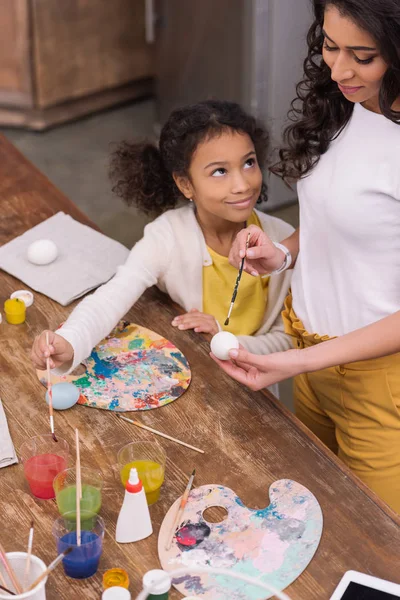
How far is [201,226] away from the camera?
2.28 metres

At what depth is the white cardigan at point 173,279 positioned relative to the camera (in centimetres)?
202

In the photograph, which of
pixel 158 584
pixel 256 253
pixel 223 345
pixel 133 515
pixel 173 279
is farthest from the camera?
pixel 173 279

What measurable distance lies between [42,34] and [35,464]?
321cm

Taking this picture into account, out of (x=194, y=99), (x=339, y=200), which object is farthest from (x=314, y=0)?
(x=194, y=99)

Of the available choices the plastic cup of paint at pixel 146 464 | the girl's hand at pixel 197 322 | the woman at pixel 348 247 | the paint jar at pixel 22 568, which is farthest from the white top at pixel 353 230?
the paint jar at pixel 22 568

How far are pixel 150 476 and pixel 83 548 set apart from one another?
0.72 feet

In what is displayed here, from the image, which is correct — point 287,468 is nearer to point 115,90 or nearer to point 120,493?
point 120,493

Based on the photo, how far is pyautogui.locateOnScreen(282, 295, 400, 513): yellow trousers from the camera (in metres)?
1.85

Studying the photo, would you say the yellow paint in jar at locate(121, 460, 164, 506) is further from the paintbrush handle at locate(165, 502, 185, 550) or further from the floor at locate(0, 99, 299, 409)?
the floor at locate(0, 99, 299, 409)

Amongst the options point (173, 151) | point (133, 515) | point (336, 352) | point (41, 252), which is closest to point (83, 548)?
point (133, 515)

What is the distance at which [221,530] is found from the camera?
1558 millimetres

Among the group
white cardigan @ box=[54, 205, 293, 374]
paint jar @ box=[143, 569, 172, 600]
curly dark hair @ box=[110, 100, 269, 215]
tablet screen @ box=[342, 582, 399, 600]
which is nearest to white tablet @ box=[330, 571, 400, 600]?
tablet screen @ box=[342, 582, 399, 600]

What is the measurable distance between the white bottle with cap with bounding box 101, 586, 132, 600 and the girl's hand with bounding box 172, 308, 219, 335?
0.77 m

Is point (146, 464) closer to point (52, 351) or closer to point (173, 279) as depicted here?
point (52, 351)
